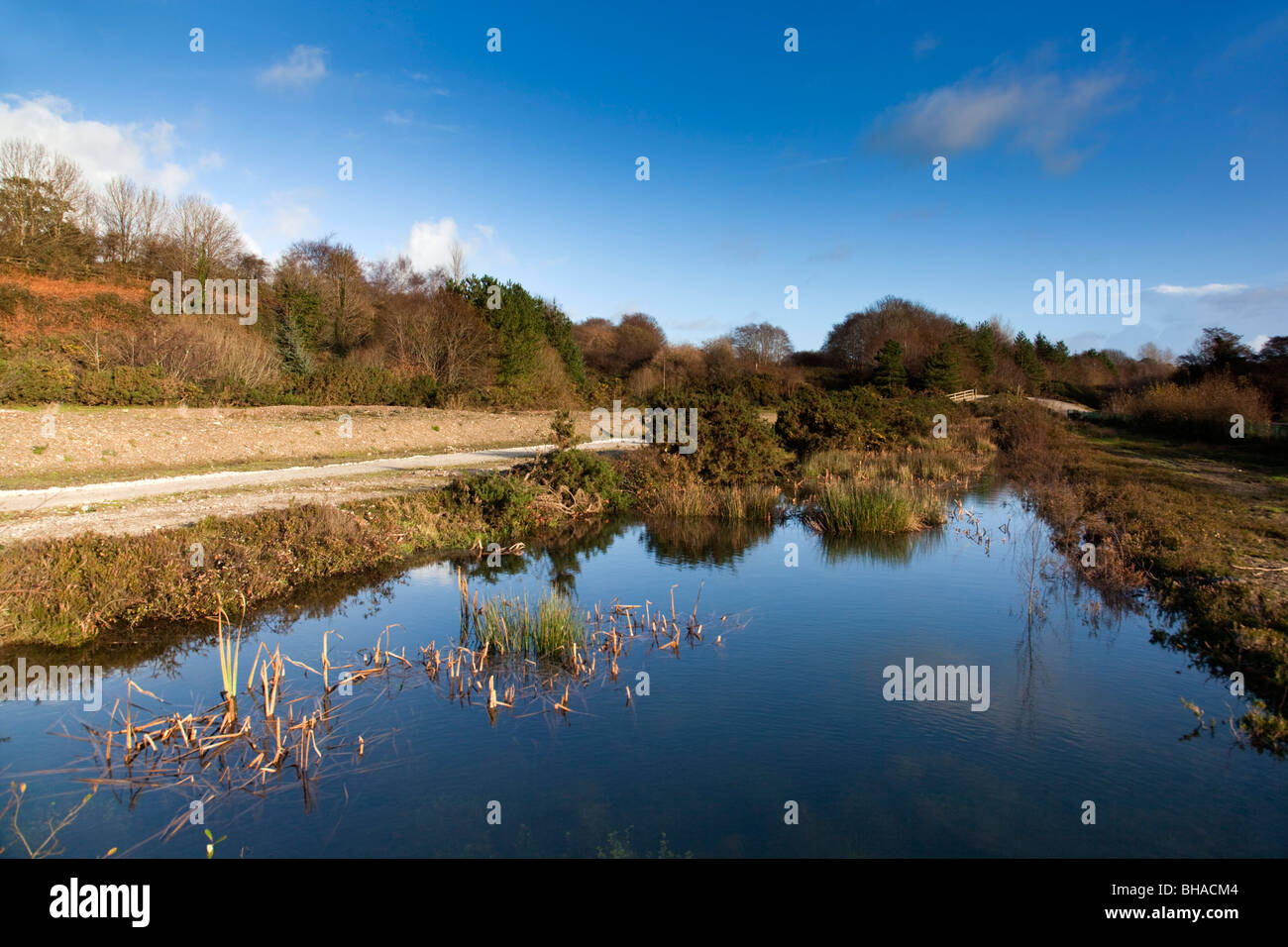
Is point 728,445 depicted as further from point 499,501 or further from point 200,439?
point 200,439

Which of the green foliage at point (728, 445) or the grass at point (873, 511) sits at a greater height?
the green foliage at point (728, 445)

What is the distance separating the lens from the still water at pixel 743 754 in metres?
4.84

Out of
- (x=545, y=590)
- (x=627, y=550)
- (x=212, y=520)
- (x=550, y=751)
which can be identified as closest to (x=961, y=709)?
(x=550, y=751)

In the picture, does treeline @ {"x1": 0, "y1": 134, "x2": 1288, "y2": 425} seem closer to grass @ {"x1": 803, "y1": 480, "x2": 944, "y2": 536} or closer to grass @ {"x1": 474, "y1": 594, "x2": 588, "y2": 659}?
grass @ {"x1": 803, "y1": 480, "x2": 944, "y2": 536}

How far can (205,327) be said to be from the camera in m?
30.6

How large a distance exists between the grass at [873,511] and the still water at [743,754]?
15.3 ft

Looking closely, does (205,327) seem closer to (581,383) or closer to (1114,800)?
(581,383)

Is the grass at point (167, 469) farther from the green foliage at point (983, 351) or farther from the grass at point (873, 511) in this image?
the green foliage at point (983, 351)

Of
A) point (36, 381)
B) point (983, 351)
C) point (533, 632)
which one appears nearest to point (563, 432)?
point (533, 632)

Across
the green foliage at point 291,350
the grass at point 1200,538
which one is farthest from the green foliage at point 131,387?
the grass at point 1200,538

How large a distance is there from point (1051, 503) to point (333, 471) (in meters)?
16.4

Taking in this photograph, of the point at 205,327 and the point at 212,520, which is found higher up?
the point at 205,327

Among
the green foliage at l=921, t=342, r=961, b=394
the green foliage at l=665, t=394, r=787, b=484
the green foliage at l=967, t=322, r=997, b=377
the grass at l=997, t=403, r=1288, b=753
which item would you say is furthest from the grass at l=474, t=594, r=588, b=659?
the green foliage at l=967, t=322, r=997, b=377

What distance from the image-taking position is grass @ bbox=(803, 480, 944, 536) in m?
14.5
